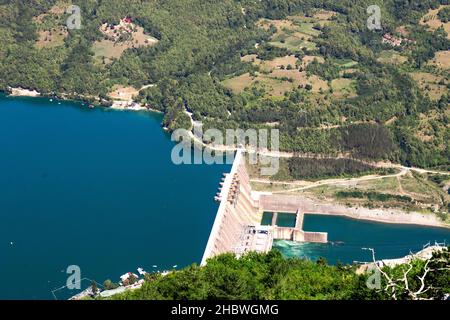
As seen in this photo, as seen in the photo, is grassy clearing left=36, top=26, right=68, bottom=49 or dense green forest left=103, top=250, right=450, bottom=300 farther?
grassy clearing left=36, top=26, right=68, bottom=49

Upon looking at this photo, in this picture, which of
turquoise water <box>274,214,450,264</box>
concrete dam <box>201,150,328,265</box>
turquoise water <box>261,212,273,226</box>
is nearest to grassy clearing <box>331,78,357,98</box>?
concrete dam <box>201,150,328,265</box>

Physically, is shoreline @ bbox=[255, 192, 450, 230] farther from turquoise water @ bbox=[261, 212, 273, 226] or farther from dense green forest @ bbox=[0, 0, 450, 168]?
dense green forest @ bbox=[0, 0, 450, 168]

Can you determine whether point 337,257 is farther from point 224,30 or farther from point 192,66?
point 224,30

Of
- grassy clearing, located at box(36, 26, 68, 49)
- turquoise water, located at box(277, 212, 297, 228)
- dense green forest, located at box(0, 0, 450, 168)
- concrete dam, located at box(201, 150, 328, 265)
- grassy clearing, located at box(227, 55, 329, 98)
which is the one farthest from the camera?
grassy clearing, located at box(36, 26, 68, 49)

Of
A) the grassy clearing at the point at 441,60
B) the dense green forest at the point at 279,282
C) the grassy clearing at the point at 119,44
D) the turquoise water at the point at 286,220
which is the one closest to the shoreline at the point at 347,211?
the turquoise water at the point at 286,220

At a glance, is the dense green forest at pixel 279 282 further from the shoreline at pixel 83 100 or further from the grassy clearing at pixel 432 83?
the shoreline at pixel 83 100

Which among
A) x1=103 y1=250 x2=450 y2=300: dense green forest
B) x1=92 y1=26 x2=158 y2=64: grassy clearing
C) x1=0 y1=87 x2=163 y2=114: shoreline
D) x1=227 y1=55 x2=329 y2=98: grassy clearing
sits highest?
x1=92 y1=26 x2=158 y2=64: grassy clearing
